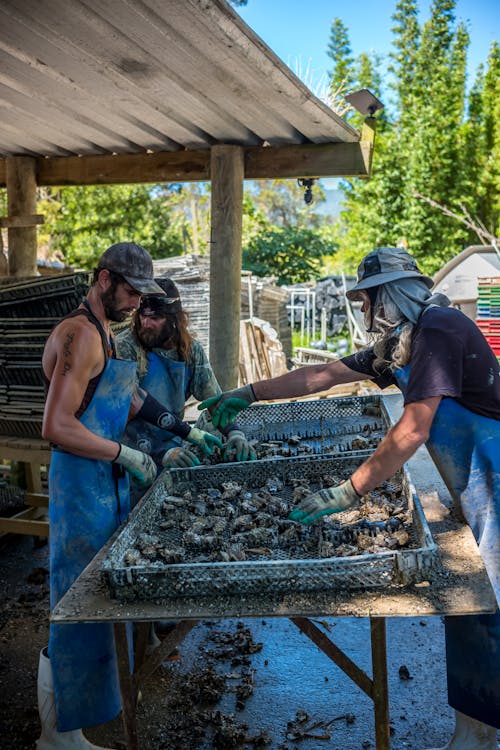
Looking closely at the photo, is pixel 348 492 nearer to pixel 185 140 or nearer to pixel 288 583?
pixel 288 583

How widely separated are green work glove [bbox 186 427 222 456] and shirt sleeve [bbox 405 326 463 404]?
130 centimetres

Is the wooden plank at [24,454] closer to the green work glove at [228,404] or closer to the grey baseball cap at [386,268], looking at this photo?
the green work glove at [228,404]

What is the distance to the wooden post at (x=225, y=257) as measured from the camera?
5.15 m

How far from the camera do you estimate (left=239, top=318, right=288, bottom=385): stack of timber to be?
12852mm

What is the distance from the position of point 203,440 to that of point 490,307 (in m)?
8.64

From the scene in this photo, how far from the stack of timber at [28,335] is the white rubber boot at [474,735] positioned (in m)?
2.86

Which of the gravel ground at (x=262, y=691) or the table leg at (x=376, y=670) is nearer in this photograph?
the table leg at (x=376, y=670)

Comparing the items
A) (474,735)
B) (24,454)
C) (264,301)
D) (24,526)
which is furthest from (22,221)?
(264,301)

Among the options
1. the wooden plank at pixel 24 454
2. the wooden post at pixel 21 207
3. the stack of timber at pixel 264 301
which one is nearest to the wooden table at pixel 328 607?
the wooden plank at pixel 24 454

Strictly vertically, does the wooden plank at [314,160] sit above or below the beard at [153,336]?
above

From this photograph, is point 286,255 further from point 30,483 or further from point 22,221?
point 30,483

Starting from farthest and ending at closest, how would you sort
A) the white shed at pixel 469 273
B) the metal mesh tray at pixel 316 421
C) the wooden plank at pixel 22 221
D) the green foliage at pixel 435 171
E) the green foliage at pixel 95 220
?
the green foliage at pixel 435 171 < the green foliage at pixel 95 220 < the white shed at pixel 469 273 < the wooden plank at pixel 22 221 < the metal mesh tray at pixel 316 421

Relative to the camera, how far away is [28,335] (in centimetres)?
400

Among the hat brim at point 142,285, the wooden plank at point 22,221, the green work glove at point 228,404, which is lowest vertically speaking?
the green work glove at point 228,404
